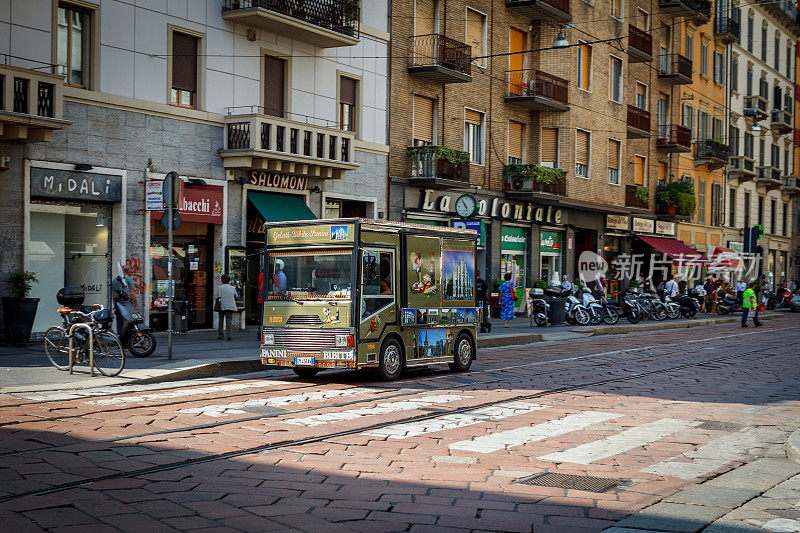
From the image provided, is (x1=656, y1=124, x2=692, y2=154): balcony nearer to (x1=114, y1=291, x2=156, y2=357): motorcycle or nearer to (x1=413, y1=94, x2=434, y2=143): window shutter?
(x1=413, y1=94, x2=434, y2=143): window shutter

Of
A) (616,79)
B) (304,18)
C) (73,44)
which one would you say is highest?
(616,79)

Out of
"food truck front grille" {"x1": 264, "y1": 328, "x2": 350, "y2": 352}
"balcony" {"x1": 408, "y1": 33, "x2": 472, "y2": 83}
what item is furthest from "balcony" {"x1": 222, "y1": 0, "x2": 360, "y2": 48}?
"food truck front grille" {"x1": 264, "y1": 328, "x2": 350, "y2": 352}

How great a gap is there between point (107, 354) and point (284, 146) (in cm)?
1029

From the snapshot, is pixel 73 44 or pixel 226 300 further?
pixel 226 300

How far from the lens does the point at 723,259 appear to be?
48562mm

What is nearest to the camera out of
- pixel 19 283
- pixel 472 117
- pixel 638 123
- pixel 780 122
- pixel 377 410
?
pixel 377 410

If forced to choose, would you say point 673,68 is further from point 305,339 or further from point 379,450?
point 379,450

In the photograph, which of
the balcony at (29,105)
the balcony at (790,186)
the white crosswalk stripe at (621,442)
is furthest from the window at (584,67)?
the balcony at (790,186)

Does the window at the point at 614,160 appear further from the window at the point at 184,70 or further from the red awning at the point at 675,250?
the window at the point at 184,70

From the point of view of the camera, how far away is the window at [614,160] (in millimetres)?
39459

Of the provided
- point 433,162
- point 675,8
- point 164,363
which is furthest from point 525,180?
point 164,363

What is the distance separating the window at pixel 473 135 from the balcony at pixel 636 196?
11629 mm

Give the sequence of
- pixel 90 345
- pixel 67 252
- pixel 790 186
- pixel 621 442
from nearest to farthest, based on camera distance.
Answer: pixel 621 442, pixel 90 345, pixel 67 252, pixel 790 186

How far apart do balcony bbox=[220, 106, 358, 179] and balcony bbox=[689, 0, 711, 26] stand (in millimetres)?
27613
